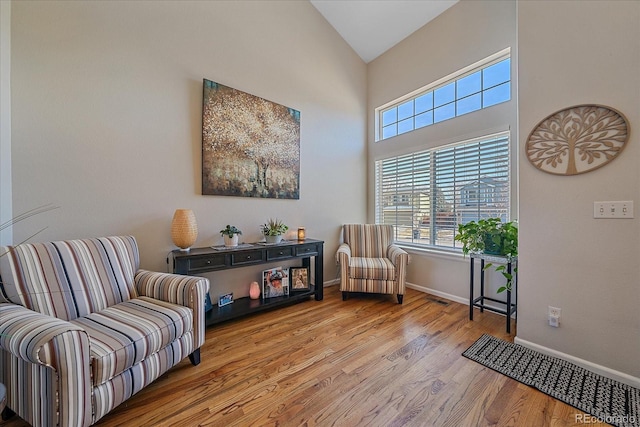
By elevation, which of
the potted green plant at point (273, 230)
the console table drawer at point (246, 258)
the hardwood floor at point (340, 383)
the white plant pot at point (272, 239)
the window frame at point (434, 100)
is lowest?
the hardwood floor at point (340, 383)

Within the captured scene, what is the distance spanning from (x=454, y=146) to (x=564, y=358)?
2234 mm

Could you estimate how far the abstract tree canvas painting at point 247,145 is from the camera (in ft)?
7.98

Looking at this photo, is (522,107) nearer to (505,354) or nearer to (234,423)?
(505,354)

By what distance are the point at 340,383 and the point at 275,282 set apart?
144 centimetres

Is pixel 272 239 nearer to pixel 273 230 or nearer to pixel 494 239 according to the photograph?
pixel 273 230

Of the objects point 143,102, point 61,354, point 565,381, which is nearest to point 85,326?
point 61,354

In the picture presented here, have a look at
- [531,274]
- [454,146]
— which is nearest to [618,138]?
[531,274]

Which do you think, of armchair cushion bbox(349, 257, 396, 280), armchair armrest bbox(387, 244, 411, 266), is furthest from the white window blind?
armchair cushion bbox(349, 257, 396, 280)

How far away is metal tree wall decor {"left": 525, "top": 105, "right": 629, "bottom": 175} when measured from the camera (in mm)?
1532

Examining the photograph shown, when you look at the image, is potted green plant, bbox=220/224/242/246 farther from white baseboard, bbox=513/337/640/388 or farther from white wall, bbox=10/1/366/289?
white baseboard, bbox=513/337/640/388

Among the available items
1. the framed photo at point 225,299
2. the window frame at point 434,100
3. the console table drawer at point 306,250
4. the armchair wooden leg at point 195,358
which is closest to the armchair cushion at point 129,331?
the armchair wooden leg at point 195,358

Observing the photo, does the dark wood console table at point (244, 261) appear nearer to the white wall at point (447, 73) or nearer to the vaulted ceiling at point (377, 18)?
the white wall at point (447, 73)

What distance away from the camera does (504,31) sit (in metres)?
2.48

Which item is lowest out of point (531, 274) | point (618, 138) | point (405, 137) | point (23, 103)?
point (531, 274)
